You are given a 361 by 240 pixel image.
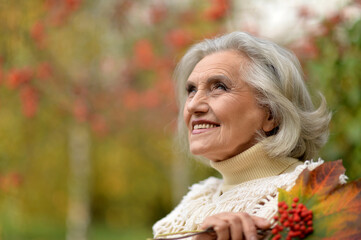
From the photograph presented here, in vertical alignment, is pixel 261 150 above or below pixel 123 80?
below

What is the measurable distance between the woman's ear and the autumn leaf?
1.31 feet

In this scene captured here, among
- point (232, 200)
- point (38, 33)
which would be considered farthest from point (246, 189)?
point (38, 33)

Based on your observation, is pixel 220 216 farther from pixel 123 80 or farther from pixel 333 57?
pixel 123 80

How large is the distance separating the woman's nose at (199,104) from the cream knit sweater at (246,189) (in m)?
0.22

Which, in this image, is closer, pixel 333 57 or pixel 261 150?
pixel 261 150

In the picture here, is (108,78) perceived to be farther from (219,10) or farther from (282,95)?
(282,95)

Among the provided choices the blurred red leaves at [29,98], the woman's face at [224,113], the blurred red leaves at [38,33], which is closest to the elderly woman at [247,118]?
the woman's face at [224,113]

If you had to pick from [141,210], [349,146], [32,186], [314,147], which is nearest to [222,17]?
[349,146]

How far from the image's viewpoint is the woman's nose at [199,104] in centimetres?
165

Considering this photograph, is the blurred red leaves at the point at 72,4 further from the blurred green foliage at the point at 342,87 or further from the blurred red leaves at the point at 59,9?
the blurred green foliage at the point at 342,87

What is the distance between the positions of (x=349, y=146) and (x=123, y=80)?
503 centimetres

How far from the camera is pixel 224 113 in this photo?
1.60m

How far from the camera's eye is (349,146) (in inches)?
106

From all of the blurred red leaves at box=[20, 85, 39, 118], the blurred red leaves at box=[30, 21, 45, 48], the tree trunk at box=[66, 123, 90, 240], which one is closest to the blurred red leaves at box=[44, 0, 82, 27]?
the blurred red leaves at box=[30, 21, 45, 48]
